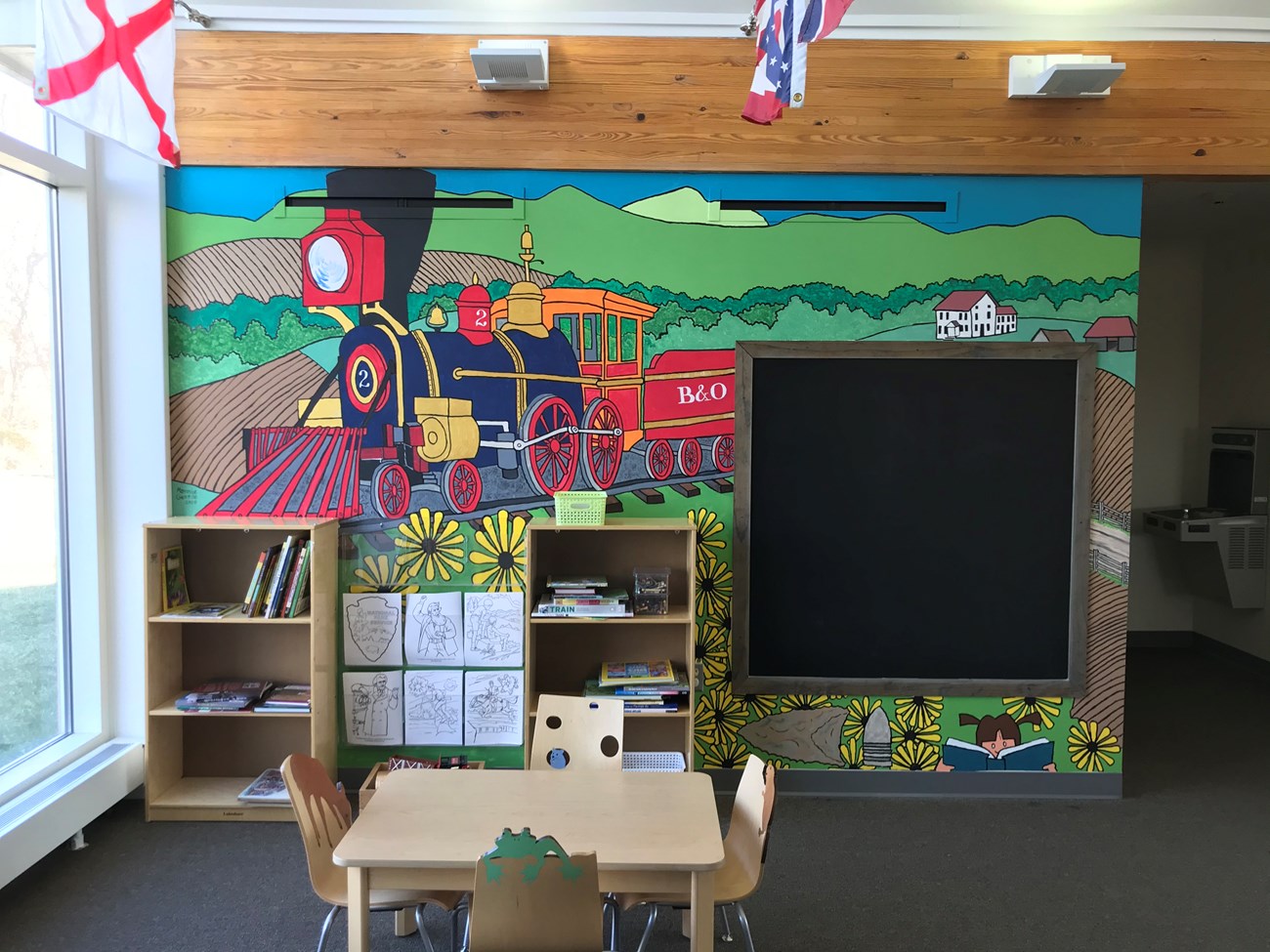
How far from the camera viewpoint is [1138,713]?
5527 millimetres

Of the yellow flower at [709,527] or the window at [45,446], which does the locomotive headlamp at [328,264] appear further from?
the yellow flower at [709,527]

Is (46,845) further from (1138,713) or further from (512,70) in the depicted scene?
(1138,713)

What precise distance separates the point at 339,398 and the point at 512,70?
163 centimetres

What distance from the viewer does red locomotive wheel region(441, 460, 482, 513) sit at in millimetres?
4262

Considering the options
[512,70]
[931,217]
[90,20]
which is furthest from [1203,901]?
[90,20]

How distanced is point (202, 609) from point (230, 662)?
358 millimetres

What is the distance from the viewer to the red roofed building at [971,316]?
4.22m

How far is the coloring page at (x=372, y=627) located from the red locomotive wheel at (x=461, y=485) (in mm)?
519

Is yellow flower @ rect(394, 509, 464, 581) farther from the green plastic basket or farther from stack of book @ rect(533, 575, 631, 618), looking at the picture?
the green plastic basket

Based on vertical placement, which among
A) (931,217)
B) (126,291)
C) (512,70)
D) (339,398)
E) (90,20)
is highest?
(512,70)

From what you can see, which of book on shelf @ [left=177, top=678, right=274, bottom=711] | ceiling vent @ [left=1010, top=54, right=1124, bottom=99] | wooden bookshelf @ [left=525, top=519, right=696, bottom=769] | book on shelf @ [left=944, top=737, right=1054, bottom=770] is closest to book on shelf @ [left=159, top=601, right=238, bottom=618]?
book on shelf @ [left=177, top=678, right=274, bottom=711]

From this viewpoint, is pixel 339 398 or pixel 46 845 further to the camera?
pixel 339 398

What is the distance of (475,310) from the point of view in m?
4.22

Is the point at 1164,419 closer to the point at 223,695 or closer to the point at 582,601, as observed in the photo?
the point at 582,601
